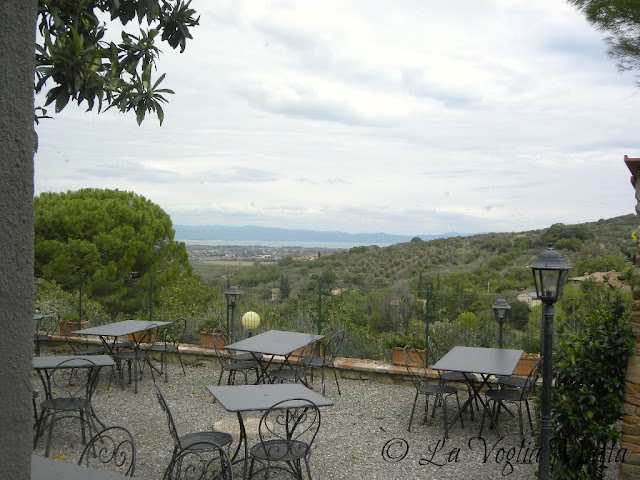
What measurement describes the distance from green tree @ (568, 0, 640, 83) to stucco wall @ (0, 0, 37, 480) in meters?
7.11

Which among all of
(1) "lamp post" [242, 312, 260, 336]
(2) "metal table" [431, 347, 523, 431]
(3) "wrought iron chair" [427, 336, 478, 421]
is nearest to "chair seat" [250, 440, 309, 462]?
(2) "metal table" [431, 347, 523, 431]

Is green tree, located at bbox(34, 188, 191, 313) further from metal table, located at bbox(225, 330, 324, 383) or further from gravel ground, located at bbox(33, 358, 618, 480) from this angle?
metal table, located at bbox(225, 330, 324, 383)

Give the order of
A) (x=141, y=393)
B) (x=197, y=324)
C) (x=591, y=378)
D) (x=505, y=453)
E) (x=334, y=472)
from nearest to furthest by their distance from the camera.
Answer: (x=591, y=378) → (x=334, y=472) → (x=505, y=453) → (x=141, y=393) → (x=197, y=324)

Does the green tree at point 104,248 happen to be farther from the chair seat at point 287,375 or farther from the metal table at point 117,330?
the chair seat at point 287,375

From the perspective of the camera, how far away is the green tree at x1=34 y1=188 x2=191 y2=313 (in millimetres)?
13453

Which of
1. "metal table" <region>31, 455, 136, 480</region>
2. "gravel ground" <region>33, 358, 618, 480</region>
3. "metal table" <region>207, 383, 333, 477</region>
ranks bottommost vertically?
"gravel ground" <region>33, 358, 618, 480</region>

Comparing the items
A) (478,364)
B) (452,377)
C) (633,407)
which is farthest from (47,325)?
(633,407)

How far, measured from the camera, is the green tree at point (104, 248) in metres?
13.5

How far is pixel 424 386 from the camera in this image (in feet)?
18.9

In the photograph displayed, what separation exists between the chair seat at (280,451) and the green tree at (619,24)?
5.98 m

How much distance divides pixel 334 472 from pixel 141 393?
3288 mm

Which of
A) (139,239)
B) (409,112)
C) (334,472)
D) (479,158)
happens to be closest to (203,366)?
(334,472)

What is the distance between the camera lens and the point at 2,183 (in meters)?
1.24

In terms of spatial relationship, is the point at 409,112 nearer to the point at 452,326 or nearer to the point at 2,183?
the point at 452,326
